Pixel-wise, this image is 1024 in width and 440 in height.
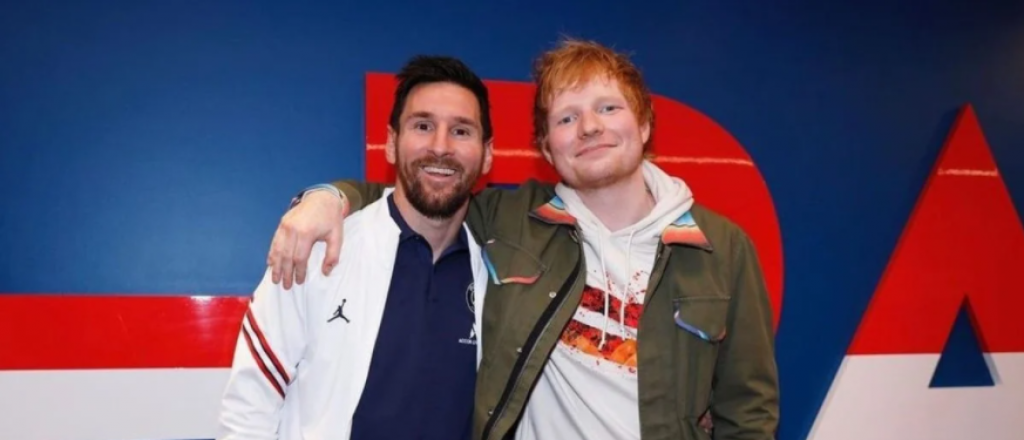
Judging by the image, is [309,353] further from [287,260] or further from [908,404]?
[908,404]

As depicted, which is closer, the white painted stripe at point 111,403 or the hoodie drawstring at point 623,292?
the hoodie drawstring at point 623,292

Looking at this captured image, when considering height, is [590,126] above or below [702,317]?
above

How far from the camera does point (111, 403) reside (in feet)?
5.99

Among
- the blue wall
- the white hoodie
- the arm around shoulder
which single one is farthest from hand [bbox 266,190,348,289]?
the blue wall

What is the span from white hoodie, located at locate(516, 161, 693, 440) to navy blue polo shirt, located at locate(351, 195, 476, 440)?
167 millimetres

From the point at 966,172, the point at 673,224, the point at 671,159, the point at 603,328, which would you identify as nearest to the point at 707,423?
the point at 603,328

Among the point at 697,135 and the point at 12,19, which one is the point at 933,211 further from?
the point at 12,19

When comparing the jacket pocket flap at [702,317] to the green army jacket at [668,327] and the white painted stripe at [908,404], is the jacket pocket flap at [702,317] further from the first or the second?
the white painted stripe at [908,404]

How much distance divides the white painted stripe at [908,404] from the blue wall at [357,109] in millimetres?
81

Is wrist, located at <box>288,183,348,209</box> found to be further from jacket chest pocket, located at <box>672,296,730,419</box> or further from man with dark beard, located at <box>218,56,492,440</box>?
jacket chest pocket, located at <box>672,296,730,419</box>

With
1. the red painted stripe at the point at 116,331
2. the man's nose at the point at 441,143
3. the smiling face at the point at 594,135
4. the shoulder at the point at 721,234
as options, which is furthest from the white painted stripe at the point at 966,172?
the red painted stripe at the point at 116,331

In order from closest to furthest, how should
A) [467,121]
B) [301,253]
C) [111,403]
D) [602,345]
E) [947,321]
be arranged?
[301,253], [602,345], [467,121], [111,403], [947,321]

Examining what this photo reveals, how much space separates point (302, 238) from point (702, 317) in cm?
78

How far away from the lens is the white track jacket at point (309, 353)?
1307mm
